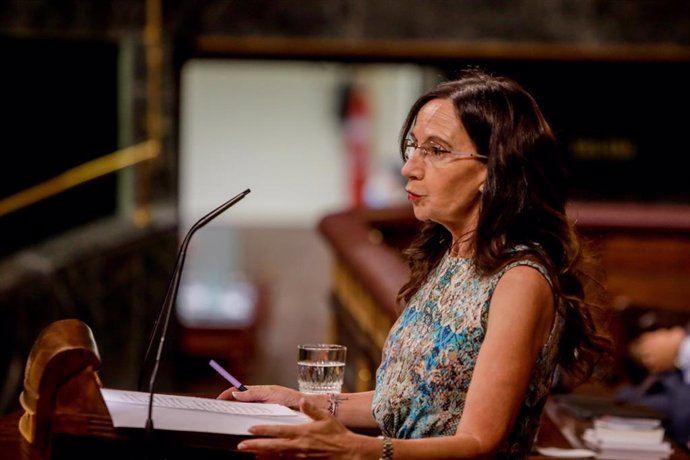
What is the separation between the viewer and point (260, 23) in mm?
6805

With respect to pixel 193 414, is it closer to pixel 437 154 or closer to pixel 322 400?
pixel 322 400

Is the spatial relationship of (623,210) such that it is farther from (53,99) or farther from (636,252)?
(53,99)

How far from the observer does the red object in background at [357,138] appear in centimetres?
1205

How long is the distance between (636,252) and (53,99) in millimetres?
3300

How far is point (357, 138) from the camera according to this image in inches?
475

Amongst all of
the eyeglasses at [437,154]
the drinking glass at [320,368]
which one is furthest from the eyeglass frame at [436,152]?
the drinking glass at [320,368]

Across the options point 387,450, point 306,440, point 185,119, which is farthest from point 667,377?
point 185,119

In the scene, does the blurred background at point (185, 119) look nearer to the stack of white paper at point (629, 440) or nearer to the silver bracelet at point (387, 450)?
the stack of white paper at point (629, 440)

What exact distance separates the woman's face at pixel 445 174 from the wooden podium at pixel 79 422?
0.52 meters

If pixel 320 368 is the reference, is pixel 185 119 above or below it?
below

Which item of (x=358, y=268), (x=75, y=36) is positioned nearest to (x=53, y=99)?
(x=75, y=36)

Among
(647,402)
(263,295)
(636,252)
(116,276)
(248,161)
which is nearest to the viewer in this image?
(647,402)

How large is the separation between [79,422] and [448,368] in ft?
1.92

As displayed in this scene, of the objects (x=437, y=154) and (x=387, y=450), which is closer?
(x=387, y=450)
